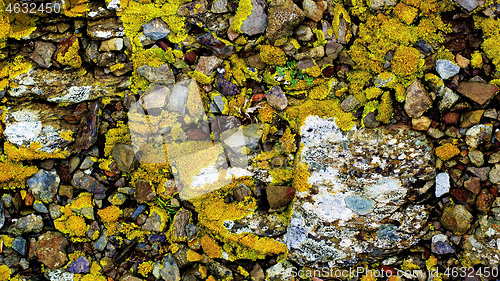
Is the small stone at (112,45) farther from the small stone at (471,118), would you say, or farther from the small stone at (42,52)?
the small stone at (471,118)

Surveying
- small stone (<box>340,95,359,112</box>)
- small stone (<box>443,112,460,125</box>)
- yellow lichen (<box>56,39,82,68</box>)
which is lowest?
small stone (<box>443,112,460,125</box>)

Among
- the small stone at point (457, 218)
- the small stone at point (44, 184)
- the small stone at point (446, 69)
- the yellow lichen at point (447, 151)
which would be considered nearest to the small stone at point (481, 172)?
the yellow lichen at point (447, 151)

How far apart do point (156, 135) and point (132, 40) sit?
4.30ft

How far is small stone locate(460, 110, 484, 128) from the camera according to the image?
337 cm

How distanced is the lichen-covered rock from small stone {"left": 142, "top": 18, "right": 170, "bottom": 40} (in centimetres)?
223

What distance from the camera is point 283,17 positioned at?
11.6 ft

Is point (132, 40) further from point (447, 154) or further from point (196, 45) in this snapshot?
point (447, 154)

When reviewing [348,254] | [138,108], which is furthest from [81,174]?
[348,254]

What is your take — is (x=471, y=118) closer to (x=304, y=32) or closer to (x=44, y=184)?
(x=304, y=32)

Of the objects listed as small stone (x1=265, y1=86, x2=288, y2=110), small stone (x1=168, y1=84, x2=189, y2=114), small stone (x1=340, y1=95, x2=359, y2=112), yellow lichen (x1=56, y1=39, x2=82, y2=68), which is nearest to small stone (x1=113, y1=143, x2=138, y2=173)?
small stone (x1=168, y1=84, x2=189, y2=114)

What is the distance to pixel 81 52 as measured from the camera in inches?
152

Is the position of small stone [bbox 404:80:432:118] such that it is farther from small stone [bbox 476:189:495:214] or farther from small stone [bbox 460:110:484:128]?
small stone [bbox 476:189:495:214]

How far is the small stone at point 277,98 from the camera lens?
382 centimetres

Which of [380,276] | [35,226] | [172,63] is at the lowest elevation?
[380,276]
